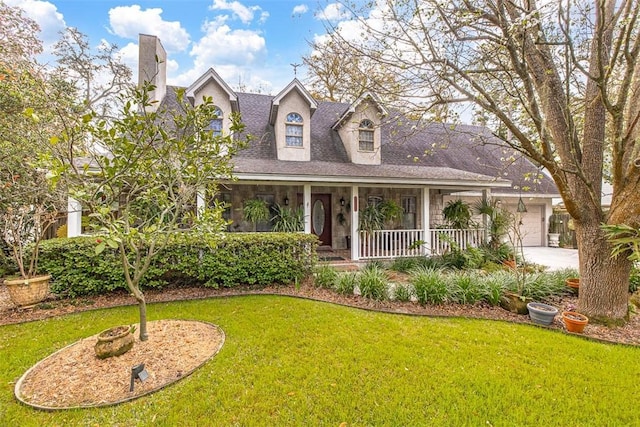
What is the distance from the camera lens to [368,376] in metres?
3.15

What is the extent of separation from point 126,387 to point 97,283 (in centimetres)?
374

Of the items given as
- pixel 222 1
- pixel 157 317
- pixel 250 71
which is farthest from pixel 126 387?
pixel 250 71

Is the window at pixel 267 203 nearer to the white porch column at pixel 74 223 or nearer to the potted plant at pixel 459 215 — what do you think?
the white porch column at pixel 74 223

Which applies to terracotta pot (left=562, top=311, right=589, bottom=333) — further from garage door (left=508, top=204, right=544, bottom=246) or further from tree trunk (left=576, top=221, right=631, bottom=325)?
garage door (left=508, top=204, right=544, bottom=246)

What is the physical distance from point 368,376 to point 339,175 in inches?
229

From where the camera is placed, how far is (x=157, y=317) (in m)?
4.85

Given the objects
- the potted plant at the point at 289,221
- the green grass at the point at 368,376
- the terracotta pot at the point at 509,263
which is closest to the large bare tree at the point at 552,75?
the green grass at the point at 368,376

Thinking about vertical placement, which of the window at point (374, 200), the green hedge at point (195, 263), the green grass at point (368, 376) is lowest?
the green grass at point (368, 376)

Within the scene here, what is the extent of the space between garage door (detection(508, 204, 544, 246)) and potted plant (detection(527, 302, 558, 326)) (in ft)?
37.1

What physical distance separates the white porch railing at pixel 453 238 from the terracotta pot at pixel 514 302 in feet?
12.6

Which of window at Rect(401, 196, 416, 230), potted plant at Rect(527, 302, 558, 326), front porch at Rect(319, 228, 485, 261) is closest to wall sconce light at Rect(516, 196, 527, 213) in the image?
front porch at Rect(319, 228, 485, 261)

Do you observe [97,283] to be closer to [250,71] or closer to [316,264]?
[316,264]

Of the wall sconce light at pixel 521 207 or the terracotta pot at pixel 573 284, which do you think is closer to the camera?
the terracotta pot at pixel 573 284

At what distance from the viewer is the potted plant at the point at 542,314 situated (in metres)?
4.64
